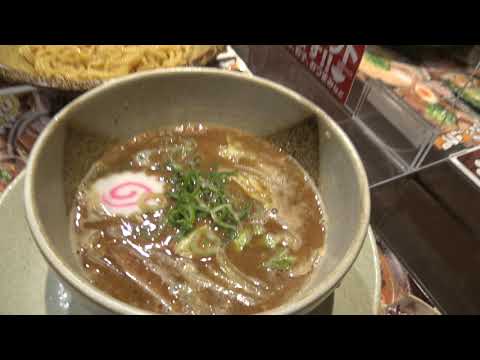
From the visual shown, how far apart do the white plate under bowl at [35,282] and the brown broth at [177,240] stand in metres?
0.10

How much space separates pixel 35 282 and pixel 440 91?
79.1 inches

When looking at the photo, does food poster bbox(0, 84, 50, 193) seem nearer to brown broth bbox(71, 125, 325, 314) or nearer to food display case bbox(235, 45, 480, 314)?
brown broth bbox(71, 125, 325, 314)

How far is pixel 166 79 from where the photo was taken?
112 cm

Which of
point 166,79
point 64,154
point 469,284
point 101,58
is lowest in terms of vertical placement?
point 469,284

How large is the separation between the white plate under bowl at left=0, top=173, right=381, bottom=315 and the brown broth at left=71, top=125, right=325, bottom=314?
0.10 metres

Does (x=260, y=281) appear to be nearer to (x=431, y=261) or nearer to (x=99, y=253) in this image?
(x=99, y=253)

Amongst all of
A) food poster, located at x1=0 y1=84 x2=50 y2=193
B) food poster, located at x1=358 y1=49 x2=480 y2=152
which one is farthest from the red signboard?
food poster, located at x1=0 y1=84 x2=50 y2=193

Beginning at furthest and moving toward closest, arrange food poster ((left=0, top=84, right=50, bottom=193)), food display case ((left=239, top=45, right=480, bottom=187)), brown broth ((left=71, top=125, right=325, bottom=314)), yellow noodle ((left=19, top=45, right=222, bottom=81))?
yellow noodle ((left=19, top=45, right=222, bottom=81))
food display case ((left=239, top=45, right=480, bottom=187))
food poster ((left=0, top=84, right=50, bottom=193))
brown broth ((left=71, top=125, right=325, bottom=314))

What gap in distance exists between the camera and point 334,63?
1343mm

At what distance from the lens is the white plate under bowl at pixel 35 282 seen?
2.92 feet

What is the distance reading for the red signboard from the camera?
1262 mm

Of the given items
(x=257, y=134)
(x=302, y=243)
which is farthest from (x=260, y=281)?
(x=257, y=134)

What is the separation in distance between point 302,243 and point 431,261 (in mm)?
682

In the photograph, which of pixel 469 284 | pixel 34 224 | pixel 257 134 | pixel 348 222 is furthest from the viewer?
pixel 469 284
